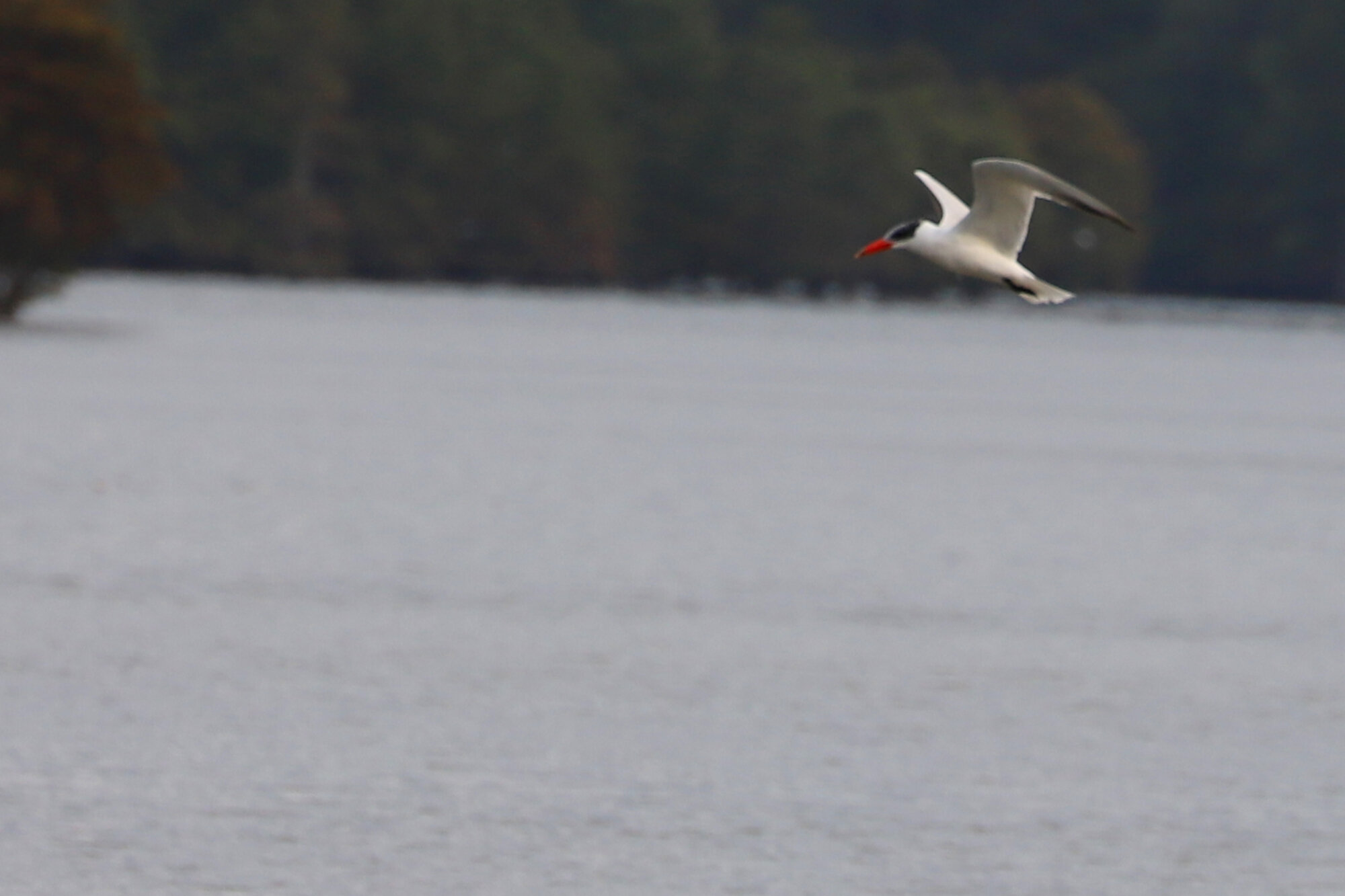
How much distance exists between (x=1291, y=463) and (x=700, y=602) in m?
27.9

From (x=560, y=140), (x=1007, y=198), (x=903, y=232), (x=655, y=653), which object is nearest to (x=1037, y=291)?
(x=903, y=232)

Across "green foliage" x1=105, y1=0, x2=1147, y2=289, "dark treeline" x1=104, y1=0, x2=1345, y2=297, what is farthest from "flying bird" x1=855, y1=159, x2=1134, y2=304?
"green foliage" x1=105, y1=0, x2=1147, y2=289

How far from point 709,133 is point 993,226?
158 meters

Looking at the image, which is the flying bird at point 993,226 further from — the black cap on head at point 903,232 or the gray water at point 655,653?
the gray water at point 655,653

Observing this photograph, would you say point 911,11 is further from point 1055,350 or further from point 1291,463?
point 1291,463

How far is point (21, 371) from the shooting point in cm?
7675

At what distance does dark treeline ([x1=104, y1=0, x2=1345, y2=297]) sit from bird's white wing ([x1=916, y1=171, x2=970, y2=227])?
119 meters

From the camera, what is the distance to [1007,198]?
30.5 feet

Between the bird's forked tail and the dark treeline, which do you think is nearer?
the bird's forked tail

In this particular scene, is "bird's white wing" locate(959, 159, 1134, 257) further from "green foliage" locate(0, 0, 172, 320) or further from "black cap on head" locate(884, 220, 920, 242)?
"green foliage" locate(0, 0, 172, 320)

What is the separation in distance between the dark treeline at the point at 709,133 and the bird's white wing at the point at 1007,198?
4673 inches

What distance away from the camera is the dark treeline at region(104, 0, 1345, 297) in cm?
14562

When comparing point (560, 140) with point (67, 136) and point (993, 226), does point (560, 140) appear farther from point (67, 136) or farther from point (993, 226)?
point (993, 226)

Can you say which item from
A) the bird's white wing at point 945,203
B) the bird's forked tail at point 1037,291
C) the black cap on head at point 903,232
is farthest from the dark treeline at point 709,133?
the bird's forked tail at point 1037,291
